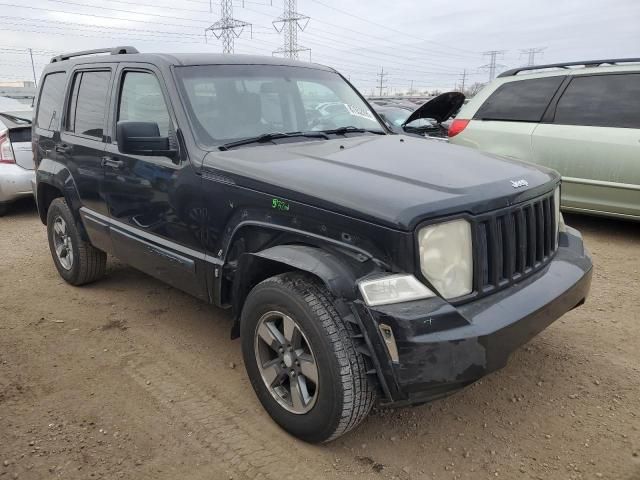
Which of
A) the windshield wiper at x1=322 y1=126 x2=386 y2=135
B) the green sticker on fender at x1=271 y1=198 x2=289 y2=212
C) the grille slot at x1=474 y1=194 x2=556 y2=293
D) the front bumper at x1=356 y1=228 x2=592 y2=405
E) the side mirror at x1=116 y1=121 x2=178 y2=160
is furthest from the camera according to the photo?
the windshield wiper at x1=322 y1=126 x2=386 y2=135

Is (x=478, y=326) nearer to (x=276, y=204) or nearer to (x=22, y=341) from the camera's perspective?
(x=276, y=204)

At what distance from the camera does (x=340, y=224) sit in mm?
2385

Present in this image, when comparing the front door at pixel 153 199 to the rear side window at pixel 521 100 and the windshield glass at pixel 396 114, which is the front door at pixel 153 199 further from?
the windshield glass at pixel 396 114

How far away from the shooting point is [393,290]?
2.24 metres

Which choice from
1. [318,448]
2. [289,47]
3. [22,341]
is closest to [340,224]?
[318,448]

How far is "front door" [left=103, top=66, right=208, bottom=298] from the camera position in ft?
10.6

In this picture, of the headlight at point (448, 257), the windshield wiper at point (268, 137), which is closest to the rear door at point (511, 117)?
the windshield wiper at point (268, 137)

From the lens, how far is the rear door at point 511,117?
632 centimetres

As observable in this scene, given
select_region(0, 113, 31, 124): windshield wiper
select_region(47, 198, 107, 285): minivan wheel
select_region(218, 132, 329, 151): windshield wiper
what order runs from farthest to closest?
select_region(0, 113, 31, 124): windshield wiper, select_region(47, 198, 107, 285): minivan wheel, select_region(218, 132, 329, 151): windshield wiper

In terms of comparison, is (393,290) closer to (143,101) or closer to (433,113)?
(143,101)

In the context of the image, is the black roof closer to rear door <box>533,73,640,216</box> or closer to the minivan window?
the minivan window

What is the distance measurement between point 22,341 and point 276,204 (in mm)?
2461

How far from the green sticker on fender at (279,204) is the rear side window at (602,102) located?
469 centimetres

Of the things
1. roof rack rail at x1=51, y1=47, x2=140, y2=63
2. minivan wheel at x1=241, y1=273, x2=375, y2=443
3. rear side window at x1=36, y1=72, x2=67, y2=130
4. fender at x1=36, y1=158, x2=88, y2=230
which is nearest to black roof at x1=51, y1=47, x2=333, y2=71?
roof rack rail at x1=51, y1=47, x2=140, y2=63
